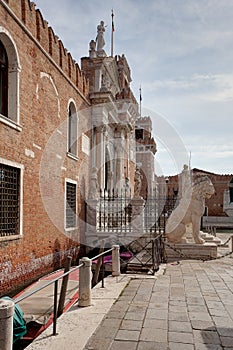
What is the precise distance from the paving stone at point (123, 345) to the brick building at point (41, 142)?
3871 millimetres

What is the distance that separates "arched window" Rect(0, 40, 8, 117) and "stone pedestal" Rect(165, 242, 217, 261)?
588cm

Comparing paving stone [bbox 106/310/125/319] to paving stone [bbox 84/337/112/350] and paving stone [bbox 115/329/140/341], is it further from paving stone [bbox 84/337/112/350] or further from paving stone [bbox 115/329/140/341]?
paving stone [bbox 84/337/112/350]

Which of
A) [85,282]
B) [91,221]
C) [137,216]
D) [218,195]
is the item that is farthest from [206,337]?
[218,195]

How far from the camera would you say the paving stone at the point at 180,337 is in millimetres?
3759

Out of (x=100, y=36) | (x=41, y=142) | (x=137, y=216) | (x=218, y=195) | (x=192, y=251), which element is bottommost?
(x=192, y=251)

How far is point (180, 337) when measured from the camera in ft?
12.7

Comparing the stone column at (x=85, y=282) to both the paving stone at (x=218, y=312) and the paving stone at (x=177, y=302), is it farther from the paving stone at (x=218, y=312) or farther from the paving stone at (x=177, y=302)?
the paving stone at (x=218, y=312)

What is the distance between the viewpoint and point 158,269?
7949 mm

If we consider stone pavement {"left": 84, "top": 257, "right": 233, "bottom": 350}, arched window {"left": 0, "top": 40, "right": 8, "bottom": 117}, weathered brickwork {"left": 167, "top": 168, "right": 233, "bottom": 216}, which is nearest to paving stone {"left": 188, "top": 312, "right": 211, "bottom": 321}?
stone pavement {"left": 84, "top": 257, "right": 233, "bottom": 350}

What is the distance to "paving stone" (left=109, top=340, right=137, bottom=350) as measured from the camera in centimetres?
359

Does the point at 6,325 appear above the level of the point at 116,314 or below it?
above

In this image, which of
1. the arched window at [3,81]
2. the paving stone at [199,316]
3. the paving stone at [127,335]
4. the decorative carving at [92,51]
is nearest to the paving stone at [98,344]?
the paving stone at [127,335]

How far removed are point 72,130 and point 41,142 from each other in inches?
126

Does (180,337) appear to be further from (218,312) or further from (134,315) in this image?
(218,312)
